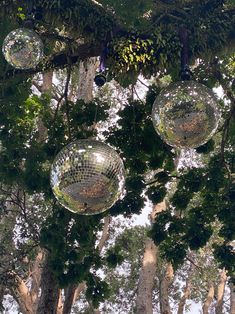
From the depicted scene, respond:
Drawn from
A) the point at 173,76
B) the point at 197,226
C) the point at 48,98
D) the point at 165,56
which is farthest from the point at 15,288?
the point at 165,56

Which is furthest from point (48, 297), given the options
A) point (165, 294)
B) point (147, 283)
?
point (165, 294)

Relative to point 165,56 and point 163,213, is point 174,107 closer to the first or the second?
point 165,56

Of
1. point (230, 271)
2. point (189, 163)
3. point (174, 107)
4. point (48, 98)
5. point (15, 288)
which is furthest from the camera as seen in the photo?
point (189, 163)

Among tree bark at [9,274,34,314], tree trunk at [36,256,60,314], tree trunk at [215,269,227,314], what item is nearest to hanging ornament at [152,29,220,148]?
tree trunk at [36,256,60,314]

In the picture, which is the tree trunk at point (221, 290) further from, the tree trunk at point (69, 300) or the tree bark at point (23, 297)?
the tree trunk at point (69, 300)

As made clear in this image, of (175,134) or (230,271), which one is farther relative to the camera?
(230,271)

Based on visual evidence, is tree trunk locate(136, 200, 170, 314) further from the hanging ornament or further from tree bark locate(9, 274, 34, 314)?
the hanging ornament

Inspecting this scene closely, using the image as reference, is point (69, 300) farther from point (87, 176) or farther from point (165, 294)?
point (165, 294)
